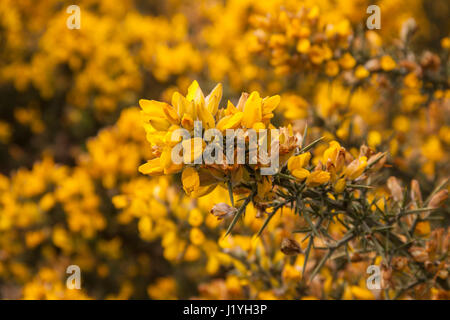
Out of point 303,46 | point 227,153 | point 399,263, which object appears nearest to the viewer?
point 227,153

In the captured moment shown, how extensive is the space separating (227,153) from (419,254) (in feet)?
2.01

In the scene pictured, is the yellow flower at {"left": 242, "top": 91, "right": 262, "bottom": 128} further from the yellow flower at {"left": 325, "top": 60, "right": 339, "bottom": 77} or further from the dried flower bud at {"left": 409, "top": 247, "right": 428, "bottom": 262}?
the yellow flower at {"left": 325, "top": 60, "right": 339, "bottom": 77}

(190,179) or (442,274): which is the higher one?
(190,179)

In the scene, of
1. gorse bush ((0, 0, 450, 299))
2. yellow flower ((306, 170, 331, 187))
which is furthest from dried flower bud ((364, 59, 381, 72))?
yellow flower ((306, 170, 331, 187))

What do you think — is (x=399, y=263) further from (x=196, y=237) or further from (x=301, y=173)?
(x=196, y=237)

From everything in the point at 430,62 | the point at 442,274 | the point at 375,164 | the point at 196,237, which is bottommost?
the point at 442,274

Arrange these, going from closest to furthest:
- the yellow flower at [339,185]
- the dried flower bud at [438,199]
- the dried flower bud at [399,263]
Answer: the yellow flower at [339,185] → the dried flower bud at [399,263] → the dried flower bud at [438,199]

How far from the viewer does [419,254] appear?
3.31 ft

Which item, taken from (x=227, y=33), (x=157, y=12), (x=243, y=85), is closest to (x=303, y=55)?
(x=243, y=85)

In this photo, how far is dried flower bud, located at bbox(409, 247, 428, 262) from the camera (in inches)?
39.6

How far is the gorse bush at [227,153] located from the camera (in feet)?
2.67

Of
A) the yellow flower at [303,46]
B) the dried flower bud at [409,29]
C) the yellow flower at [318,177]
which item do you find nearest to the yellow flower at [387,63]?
the dried flower bud at [409,29]

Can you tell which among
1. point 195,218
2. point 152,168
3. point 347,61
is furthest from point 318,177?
point 347,61

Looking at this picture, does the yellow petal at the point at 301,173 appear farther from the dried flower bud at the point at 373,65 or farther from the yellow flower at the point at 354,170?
the dried flower bud at the point at 373,65
